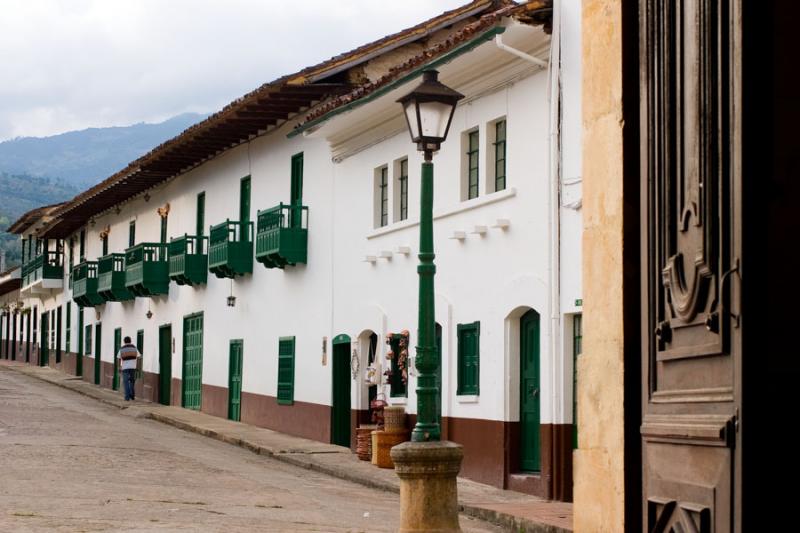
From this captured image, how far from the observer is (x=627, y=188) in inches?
240

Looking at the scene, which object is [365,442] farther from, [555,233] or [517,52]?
[517,52]

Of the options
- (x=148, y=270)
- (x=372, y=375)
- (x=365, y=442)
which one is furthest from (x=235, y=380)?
(x=365, y=442)

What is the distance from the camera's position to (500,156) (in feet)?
58.4

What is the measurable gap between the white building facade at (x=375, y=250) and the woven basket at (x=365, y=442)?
0.59m

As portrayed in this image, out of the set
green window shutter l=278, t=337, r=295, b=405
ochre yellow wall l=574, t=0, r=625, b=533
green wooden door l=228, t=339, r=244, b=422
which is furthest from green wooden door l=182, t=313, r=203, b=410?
ochre yellow wall l=574, t=0, r=625, b=533

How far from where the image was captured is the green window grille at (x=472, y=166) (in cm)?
1848

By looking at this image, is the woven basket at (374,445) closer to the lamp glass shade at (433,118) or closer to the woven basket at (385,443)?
the woven basket at (385,443)

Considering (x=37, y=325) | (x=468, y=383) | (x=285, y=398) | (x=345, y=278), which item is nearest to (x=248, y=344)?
(x=285, y=398)

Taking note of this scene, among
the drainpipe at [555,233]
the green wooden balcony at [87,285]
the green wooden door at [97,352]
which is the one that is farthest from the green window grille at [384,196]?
the green wooden door at [97,352]

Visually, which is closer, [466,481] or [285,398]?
[466,481]

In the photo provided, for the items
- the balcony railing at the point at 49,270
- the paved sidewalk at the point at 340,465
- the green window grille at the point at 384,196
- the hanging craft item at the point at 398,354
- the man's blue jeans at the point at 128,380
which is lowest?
the paved sidewalk at the point at 340,465

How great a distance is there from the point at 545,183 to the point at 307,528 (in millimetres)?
5268
